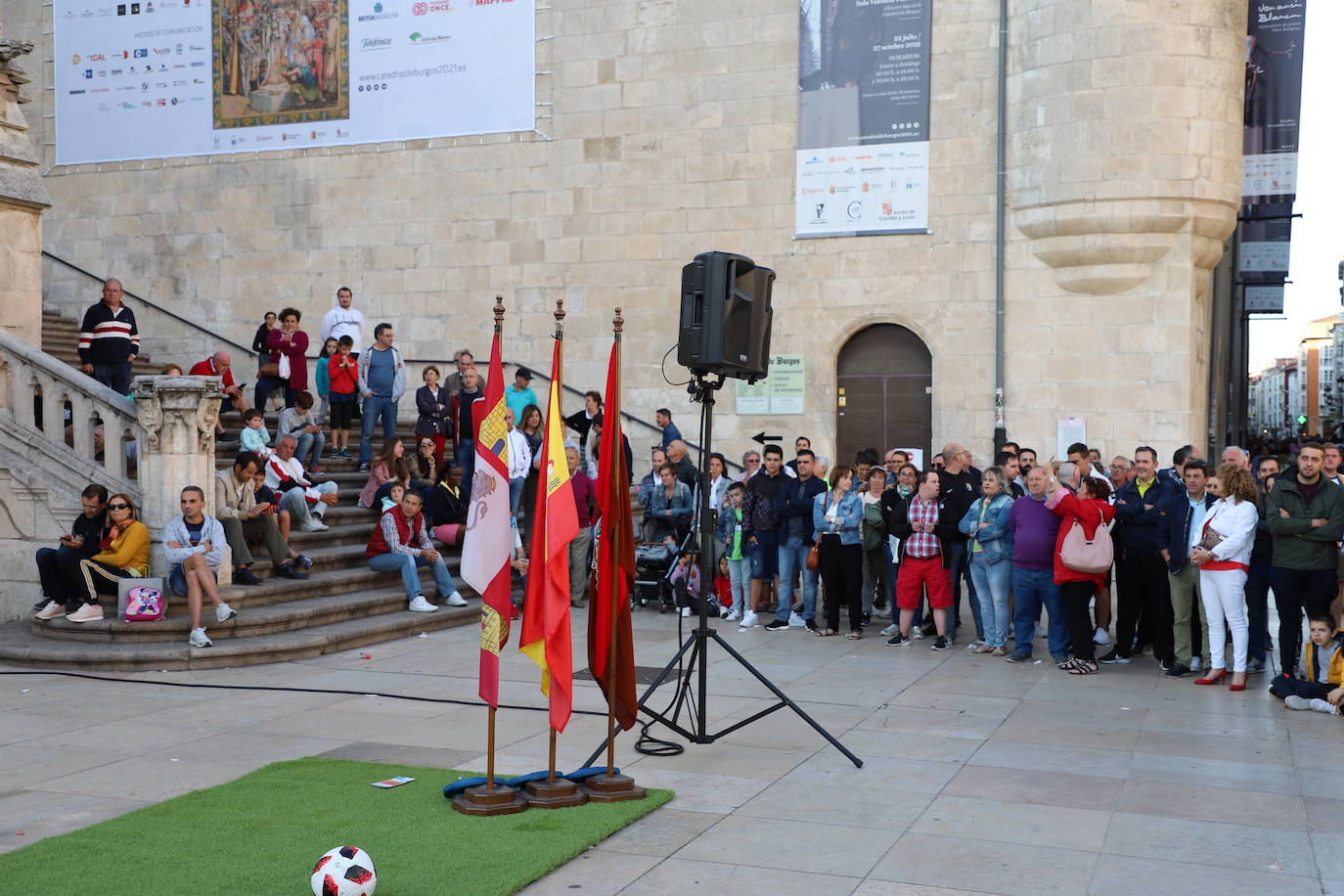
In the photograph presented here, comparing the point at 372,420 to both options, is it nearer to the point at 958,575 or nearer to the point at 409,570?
the point at 409,570

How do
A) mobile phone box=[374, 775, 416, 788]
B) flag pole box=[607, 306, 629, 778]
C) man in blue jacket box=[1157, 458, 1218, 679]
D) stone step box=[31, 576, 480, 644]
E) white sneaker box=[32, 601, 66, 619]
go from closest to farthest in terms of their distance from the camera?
flag pole box=[607, 306, 629, 778] < mobile phone box=[374, 775, 416, 788] < man in blue jacket box=[1157, 458, 1218, 679] < stone step box=[31, 576, 480, 644] < white sneaker box=[32, 601, 66, 619]

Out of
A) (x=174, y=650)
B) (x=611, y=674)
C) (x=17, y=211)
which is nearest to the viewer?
(x=611, y=674)

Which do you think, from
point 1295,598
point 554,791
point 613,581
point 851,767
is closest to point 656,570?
point 1295,598

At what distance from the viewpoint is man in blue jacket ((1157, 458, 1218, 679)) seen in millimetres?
9961

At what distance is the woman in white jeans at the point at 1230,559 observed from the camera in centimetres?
950

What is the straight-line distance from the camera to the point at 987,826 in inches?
237

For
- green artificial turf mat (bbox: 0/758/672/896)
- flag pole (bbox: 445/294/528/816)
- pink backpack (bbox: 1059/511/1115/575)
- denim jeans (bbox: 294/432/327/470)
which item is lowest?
green artificial turf mat (bbox: 0/758/672/896)

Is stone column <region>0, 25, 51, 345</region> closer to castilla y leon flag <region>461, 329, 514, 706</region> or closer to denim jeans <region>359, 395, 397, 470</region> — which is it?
denim jeans <region>359, 395, 397, 470</region>

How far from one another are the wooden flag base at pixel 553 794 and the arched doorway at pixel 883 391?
12.5 meters

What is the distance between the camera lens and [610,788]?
6.33 meters

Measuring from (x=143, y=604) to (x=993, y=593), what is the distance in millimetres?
6888

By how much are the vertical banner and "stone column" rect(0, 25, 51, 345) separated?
1496 cm

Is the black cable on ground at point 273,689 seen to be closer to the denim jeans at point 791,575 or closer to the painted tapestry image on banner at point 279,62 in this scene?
the denim jeans at point 791,575

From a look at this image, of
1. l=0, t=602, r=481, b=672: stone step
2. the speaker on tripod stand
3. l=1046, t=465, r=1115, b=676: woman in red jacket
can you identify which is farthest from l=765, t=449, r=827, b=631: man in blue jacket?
the speaker on tripod stand
